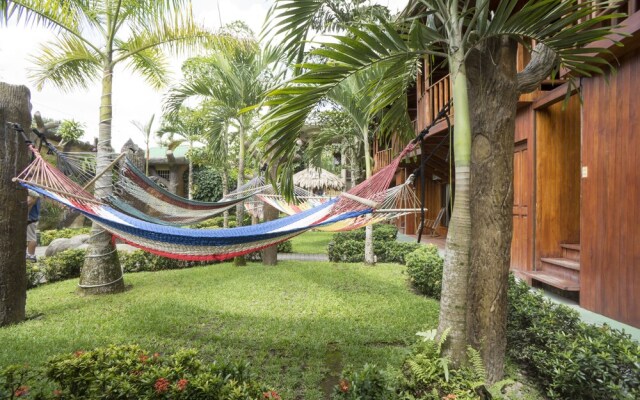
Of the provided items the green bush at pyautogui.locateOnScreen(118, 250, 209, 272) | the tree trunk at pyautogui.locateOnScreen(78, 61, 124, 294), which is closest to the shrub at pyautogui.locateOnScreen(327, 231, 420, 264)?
the green bush at pyautogui.locateOnScreen(118, 250, 209, 272)

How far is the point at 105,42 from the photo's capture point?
398 centimetres

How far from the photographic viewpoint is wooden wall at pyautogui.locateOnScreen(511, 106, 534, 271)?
13.5 ft

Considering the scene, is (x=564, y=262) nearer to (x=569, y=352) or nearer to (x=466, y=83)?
(x=569, y=352)

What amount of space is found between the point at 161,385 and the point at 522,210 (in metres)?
4.47

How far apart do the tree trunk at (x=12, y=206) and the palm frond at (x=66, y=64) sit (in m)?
1.80

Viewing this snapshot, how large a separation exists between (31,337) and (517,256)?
16.9ft

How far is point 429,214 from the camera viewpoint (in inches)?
390

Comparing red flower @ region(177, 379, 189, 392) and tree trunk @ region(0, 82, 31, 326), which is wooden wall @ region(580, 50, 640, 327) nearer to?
red flower @ region(177, 379, 189, 392)

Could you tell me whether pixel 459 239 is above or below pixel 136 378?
above

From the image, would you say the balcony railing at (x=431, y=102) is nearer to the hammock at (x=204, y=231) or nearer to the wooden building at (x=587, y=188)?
the wooden building at (x=587, y=188)

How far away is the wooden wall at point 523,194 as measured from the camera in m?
4.11

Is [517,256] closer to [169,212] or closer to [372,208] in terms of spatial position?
[372,208]

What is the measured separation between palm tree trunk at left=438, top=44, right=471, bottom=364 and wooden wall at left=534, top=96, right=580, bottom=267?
117 inches

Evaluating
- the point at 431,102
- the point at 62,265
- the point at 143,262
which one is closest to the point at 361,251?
the point at 431,102
